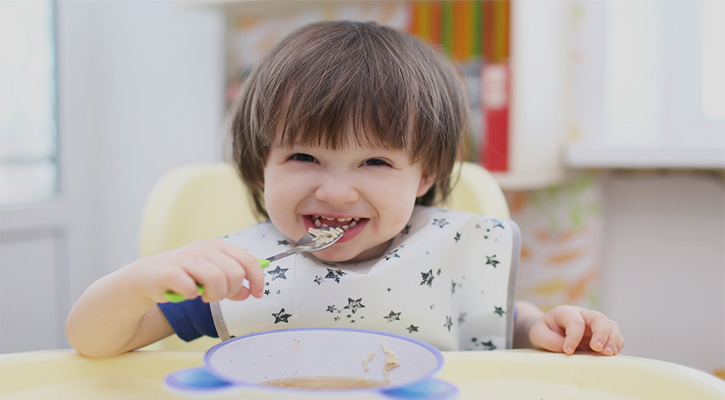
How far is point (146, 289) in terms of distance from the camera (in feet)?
1.72

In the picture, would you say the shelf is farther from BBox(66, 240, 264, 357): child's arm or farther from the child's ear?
BBox(66, 240, 264, 357): child's arm

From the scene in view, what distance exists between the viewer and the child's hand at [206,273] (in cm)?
47

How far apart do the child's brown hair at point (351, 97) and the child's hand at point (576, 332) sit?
0.81 feet

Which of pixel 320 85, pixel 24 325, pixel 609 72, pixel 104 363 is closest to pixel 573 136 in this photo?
pixel 609 72

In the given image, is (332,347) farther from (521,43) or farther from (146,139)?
(146,139)

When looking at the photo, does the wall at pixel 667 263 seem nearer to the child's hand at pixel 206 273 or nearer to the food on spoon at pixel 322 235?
the food on spoon at pixel 322 235

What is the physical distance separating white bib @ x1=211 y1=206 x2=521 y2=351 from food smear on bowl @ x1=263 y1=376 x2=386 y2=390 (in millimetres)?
177

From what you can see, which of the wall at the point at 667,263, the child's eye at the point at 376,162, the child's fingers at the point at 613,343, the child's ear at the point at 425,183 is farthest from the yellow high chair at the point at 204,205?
the wall at the point at 667,263

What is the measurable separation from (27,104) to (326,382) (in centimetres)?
168

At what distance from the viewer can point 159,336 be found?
70 centimetres

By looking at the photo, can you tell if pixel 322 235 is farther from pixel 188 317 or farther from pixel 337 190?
pixel 188 317

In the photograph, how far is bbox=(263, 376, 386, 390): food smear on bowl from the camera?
1.54ft

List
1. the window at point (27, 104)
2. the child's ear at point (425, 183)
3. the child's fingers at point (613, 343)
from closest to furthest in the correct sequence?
the child's fingers at point (613, 343) → the child's ear at point (425, 183) → the window at point (27, 104)

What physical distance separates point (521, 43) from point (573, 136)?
0.37 m
